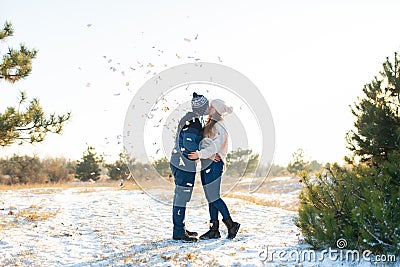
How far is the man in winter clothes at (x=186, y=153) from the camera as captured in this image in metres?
5.98

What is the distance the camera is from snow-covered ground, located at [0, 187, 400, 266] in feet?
16.6

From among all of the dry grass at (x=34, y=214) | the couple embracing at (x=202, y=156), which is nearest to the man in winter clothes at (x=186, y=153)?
the couple embracing at (x=202, y=156)

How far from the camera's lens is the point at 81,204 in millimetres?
11508

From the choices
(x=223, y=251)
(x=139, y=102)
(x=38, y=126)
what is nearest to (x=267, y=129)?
(x=139, y=102)

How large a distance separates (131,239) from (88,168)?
28.7 metres

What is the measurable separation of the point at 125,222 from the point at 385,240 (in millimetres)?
5718

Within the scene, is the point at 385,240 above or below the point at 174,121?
below

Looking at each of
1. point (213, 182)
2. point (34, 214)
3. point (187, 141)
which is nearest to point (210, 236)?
point (213, 182)

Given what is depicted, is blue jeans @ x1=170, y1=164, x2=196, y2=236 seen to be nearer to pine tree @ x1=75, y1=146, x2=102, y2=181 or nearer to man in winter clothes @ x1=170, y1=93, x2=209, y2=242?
man in winter clothes @ x1=170, y1=93, x2=209, y2=242

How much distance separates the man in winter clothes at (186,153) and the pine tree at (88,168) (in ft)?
94.4

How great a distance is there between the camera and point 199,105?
6.08 metres

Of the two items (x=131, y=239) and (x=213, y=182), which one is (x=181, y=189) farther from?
(x=131, y=239)

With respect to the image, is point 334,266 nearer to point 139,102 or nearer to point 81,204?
point 139,102

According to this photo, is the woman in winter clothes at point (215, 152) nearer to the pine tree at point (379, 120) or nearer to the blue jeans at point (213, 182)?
the blue jeans at point (213, 182)
